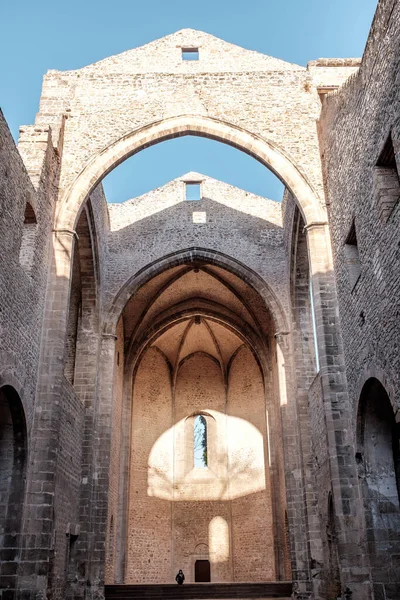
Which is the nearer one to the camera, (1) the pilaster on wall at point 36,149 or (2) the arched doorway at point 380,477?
(2) the arched doorway at point 380,477

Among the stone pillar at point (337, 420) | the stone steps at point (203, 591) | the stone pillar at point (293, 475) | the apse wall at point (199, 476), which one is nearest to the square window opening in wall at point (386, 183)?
the stone pillar at point (337, 420)

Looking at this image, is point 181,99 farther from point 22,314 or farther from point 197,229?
point 22,314

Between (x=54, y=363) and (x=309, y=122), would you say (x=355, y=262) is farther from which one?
(x=54, y=363)

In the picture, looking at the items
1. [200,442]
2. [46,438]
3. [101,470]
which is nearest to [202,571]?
[200,442]

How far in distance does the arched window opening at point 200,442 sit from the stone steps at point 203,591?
262 inches

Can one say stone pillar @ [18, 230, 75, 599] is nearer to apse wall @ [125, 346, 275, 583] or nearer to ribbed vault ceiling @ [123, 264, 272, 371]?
ribbed vault ceiling @ [123, 264, 272, 371]

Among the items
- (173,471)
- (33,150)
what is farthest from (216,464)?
(33,150)

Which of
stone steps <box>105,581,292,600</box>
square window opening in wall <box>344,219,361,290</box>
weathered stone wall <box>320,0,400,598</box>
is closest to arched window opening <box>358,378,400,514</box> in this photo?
weathered stone wall <box>320,0,400,598</box>

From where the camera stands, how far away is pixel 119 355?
17.6 meters

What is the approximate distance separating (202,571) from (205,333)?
319 inches

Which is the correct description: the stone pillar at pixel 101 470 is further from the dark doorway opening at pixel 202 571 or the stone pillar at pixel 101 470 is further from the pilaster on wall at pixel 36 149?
the dark doorway opening at pixel 202 571

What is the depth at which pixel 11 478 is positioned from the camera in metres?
8.78

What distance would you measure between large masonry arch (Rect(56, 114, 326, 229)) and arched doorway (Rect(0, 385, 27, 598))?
368 centimetres

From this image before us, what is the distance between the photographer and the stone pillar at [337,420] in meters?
8.55
